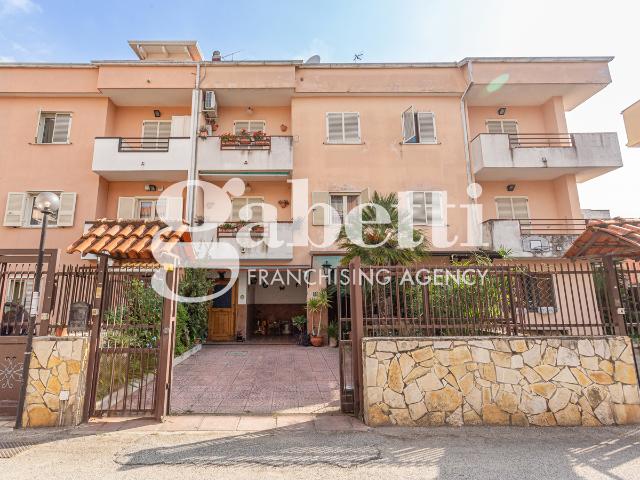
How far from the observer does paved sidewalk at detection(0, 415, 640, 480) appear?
4.18 m

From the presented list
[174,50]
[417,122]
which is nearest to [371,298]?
[417,122]

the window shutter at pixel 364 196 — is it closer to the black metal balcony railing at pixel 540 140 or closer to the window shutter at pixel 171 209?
the black metal balcony railing at pixel 540 140

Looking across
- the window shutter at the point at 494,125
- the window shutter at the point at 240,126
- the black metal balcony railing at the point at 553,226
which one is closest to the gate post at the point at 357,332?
the black metal balcony railing at the point at 553,226

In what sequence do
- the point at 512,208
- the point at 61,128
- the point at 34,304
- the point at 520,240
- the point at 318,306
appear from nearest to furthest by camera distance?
the point at 34,304 < the point at 318,306 < the point at 520,240 < the point at 61,128 < the point at 512,208

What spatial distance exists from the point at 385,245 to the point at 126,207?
12009 millimetres

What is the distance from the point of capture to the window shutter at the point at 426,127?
15.9 meters

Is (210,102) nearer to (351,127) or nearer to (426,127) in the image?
(351,127)

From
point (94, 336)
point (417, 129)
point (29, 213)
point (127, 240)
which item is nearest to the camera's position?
point (94, 336)

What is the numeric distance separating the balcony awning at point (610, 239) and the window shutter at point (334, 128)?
422 inches

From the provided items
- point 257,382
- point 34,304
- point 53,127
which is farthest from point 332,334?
point 53,127

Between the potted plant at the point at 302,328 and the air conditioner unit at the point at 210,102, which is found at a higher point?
the air conditioner unit at the point at 210,102

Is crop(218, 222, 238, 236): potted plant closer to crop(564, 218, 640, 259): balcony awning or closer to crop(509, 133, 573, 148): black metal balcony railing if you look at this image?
crop(564, 218, 640, 259): balcony awning

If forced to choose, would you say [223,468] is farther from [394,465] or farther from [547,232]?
[547,232]

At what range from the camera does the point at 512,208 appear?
16047mm
